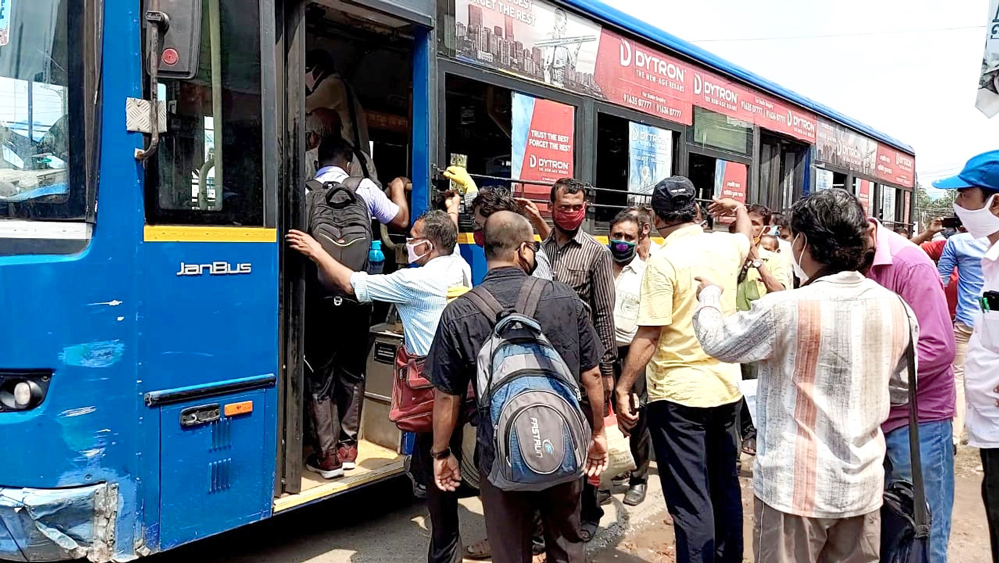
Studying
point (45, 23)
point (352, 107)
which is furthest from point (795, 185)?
point (45, 23)

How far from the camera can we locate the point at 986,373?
111 inches

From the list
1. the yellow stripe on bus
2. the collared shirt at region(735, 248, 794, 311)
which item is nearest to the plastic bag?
the yellow stripe on bus

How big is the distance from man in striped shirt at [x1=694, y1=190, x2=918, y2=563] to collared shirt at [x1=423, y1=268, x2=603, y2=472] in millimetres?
610

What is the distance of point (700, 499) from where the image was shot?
127 inches

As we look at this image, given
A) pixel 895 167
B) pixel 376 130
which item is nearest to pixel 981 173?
pixel 376 130

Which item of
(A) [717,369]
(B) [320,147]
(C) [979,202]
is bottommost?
(A) [717,369]

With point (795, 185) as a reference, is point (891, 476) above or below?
below

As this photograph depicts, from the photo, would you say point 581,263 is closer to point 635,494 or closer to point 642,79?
point 635,494

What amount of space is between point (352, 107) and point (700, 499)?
326 cm

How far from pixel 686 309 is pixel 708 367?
0.28m

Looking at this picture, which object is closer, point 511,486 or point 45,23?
point 511,486

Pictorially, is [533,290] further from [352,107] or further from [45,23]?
[352,107]

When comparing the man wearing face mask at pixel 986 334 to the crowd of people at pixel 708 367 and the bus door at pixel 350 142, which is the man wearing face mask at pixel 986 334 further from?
the bus door at pixel 350 142

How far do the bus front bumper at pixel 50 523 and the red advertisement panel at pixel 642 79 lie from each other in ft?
13.7
